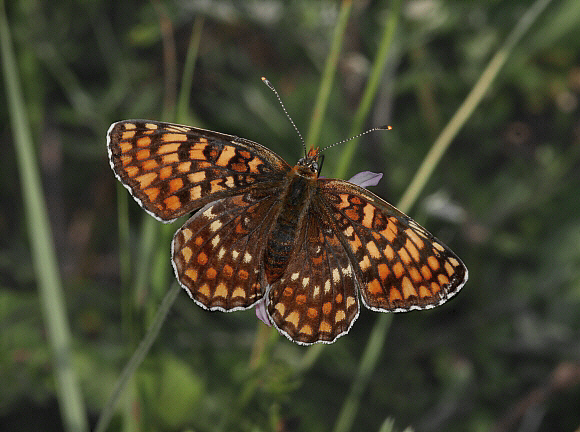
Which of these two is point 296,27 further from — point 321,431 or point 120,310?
point 321,431

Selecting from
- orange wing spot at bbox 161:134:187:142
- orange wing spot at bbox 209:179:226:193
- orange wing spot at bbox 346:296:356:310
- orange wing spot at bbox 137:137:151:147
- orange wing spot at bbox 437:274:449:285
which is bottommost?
orange wing spot at bbox 346:296:356:310

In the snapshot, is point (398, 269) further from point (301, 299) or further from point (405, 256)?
point (301, 299)

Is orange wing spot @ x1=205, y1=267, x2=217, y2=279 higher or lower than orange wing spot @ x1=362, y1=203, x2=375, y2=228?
above

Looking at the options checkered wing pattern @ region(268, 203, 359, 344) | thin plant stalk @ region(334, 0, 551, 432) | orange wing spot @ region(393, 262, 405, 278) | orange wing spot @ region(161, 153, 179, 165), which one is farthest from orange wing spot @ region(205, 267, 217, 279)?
thin plant stalk @ region(334, 0, 551, 432)

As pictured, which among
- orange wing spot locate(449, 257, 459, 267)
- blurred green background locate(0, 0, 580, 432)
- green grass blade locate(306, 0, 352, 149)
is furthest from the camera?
blurred green background locate(0, 0, 580, 432)

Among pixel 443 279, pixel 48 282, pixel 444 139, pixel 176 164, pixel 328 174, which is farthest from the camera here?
pixel 328 174

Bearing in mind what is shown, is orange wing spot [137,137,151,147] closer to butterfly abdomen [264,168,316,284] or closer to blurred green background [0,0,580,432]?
butterfly abdomen [264,168,316,284]

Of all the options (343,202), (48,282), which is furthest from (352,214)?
(48,282)
